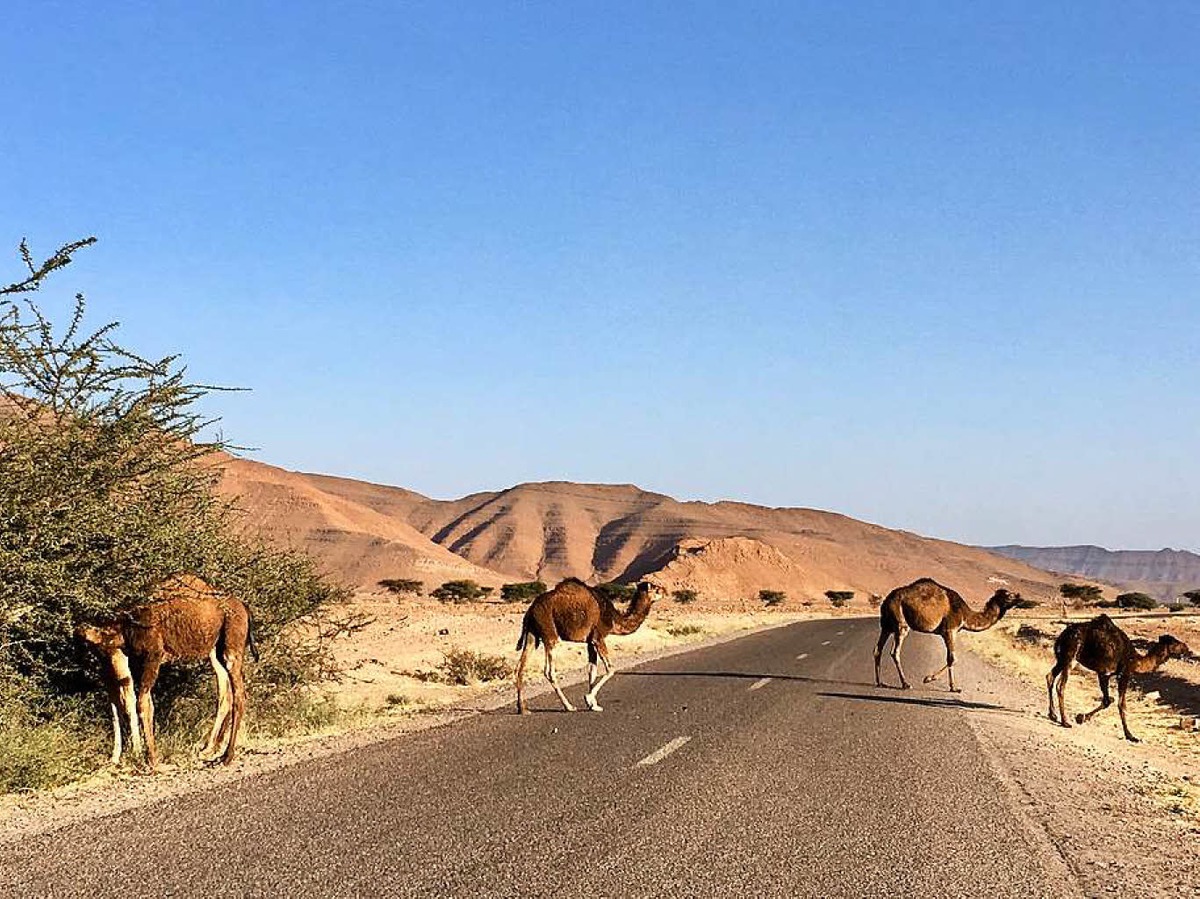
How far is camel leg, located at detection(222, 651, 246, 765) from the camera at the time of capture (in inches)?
440

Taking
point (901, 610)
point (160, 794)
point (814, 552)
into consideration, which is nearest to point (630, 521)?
point (814, 552)

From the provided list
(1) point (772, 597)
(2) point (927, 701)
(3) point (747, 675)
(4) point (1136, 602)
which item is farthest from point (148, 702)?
(4) point (1136, 602)

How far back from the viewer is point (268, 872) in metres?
6.99

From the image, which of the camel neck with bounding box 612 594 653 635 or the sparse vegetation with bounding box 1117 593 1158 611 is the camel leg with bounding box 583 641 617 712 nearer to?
the camel neck with bounding box 612 594 653 635

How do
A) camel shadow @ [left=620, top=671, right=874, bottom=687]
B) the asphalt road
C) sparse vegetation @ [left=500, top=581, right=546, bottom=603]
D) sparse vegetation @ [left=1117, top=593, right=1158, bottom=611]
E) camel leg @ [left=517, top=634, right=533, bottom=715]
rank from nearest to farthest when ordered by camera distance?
the asphalt road < camel leg @ [left=517, top=634, right=533, bottom=715] < camel shadow @ [left=620, top=671, right=874, bottom=687] < sparse vegetation @ [left=500, top=581, right=546, bottom=603] < sparse vegetation @ [left=1117, top=593, right=1158, bottom=611]

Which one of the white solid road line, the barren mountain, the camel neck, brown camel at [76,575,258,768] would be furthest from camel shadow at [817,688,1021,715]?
the barren mountain

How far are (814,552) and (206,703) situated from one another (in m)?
167

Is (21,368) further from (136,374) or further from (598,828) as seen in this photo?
(598,828)

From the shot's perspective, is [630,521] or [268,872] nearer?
[268,872]

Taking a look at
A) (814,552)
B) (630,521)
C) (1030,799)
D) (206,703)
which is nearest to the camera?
(1030,799)

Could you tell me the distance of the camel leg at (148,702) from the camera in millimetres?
10620

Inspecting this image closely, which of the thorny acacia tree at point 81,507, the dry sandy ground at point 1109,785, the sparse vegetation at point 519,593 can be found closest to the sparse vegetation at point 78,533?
the thorny acacia tree at point 81,507

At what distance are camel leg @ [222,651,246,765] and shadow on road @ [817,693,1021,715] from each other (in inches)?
408

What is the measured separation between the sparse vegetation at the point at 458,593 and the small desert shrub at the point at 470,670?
2375 inches
